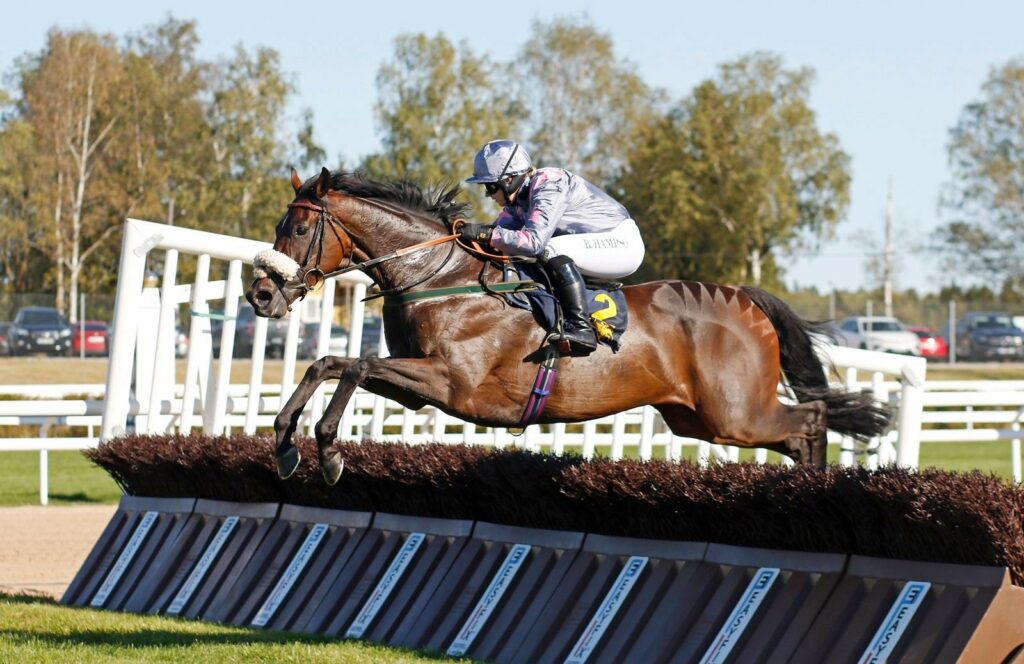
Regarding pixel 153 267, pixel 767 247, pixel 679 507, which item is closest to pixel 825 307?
pixel 767 247

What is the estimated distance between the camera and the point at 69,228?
4381cm

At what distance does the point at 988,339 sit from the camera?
37.2m

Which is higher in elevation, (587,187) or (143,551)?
(587,187)

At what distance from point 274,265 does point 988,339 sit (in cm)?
3391

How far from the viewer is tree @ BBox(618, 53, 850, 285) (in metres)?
43.4

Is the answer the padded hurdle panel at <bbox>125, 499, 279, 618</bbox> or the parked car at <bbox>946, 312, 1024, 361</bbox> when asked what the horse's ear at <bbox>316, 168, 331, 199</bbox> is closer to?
the padded hurdle panel at <bbox>125, 499, 279, 618</bbox>

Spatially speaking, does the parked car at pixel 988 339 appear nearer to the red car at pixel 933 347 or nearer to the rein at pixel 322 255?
the red car at pixel 933 347

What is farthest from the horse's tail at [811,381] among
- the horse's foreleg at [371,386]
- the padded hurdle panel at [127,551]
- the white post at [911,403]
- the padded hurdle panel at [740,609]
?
the padded hurdle panel at [127,551]

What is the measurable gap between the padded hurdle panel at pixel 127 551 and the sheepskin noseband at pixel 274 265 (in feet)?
5.70

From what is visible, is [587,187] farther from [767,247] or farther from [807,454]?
[767,247]

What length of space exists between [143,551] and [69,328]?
2764 centimetres

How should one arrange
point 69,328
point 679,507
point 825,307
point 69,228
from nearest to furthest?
point 679,507 → point 69,328 → point 825,307 → point 69,228

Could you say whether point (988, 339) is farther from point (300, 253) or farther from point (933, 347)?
point (300, 253)

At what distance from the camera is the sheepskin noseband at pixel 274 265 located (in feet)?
19.0
